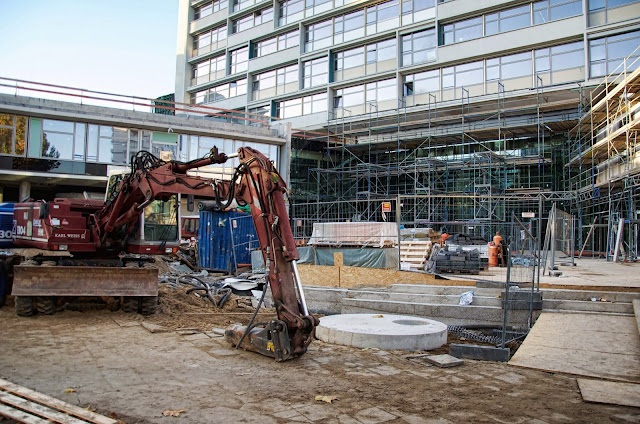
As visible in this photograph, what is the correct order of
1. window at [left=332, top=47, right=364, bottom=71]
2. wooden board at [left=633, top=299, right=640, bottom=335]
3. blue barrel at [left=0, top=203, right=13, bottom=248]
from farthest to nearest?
1. window at [left=332, top=47, right=364, bottom=71]
2. blue barrel at [left=0, top=203, right=13, bottom=248]
3. wooden board at [left=633, top=299, right=640, bottom=335]

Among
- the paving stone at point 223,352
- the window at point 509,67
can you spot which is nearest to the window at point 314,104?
the window at point 509,67

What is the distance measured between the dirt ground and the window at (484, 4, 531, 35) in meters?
30.9

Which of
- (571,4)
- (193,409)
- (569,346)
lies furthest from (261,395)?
(571,4)

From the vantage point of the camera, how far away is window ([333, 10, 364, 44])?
40438 millimetres

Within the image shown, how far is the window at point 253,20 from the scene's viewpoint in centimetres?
4700

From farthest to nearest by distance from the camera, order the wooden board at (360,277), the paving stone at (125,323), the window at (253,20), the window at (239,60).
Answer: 1. the window at (239,60)
2. the window at (253,20)
3. the wooden board at (360,277)
4. the paving stone at (125,323)

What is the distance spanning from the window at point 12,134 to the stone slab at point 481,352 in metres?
28.6

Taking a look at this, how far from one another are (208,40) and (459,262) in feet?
146

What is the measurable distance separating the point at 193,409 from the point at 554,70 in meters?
32.3

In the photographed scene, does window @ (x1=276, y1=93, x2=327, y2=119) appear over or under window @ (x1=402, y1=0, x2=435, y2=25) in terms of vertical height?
under

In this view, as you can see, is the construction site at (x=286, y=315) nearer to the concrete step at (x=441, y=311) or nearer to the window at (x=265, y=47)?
the concrete step at (x=441, y=311)

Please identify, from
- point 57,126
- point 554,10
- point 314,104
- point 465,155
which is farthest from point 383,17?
point 57,126

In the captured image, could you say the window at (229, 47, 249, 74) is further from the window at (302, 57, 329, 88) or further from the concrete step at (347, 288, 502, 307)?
the concrete step at (347, 288, 502, 307)

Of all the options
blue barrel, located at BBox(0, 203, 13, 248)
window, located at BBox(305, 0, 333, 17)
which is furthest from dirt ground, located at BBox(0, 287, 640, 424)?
window, located at BBox(305, 0, 333, 17)
